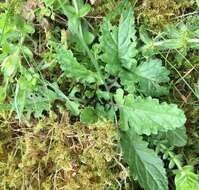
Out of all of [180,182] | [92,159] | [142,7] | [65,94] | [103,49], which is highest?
[142,7]

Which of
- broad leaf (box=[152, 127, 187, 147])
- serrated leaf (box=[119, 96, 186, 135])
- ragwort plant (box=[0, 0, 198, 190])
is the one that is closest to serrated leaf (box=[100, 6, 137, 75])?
ragwort plant (box=[0, 0, 198, 190])

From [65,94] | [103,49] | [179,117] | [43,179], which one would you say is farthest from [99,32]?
[43,179]

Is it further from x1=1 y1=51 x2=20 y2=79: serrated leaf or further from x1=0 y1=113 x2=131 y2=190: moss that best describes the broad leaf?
x1=1 y1=51 x2=20 y2=79: serrated leaf

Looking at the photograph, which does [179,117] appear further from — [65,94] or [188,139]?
[65,94]

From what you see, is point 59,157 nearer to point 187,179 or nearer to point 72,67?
point 72,67

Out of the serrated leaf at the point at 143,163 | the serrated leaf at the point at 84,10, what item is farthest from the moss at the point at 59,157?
the serrated leaf at the point at 84,10

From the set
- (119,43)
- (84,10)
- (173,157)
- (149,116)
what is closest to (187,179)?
(173,157)

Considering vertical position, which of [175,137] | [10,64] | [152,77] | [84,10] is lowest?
[175,137]

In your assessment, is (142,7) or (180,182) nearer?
(180,182)
